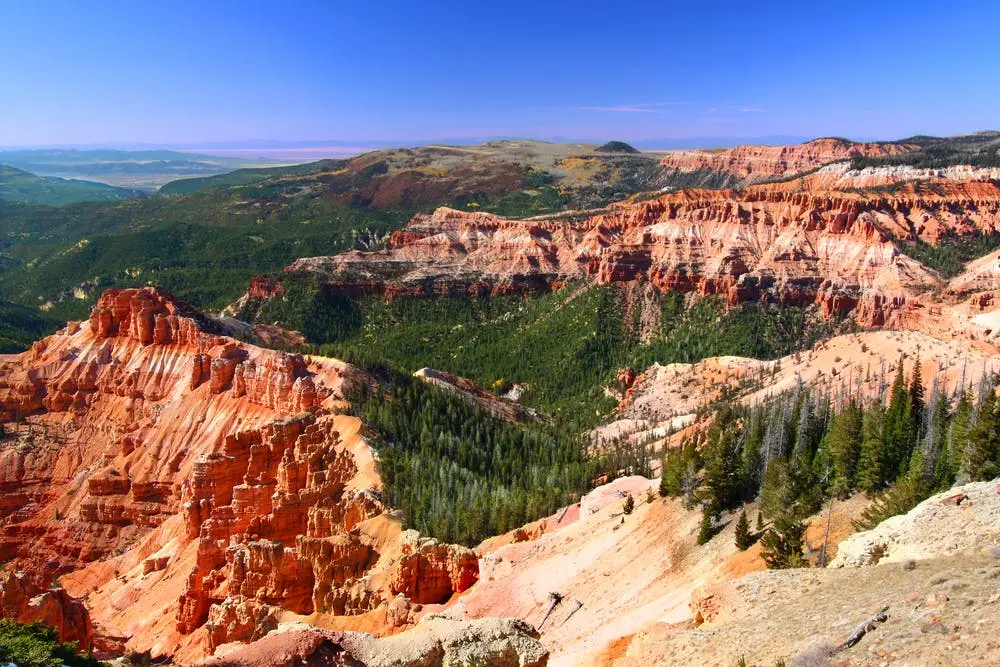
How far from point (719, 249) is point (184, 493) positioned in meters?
106

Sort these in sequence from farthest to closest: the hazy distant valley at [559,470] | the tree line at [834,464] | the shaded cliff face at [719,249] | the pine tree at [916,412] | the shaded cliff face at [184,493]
Result: the shaded cliff face at [719,249] → the shaded cliff face at [184,493] → the pine tree at [916,412] → the tree line at [834,464] → the hazy distant valley at [559,470]

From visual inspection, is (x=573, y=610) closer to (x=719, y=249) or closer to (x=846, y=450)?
(x=846, y=450)

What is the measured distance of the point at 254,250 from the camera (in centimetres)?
19688

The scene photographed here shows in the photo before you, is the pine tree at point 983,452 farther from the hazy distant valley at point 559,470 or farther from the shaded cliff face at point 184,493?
the shaded cliff face at point 184,493

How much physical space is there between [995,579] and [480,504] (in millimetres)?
33411

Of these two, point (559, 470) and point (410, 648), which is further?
point (559, 470)

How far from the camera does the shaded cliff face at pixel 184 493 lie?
1479 inches

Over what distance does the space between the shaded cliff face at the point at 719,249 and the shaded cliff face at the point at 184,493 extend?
80039 mm

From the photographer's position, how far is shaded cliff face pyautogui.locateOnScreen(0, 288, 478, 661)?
37.6 metres

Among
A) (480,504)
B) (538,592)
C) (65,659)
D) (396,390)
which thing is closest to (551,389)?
(396,390)

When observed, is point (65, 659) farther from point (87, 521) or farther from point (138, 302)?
point (138, 302)

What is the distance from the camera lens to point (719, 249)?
131125 millimetres

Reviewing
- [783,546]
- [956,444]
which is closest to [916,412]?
[956,444]

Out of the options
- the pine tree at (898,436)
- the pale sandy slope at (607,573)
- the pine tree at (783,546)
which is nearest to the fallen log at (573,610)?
the pale sandy slope at (607,573)
